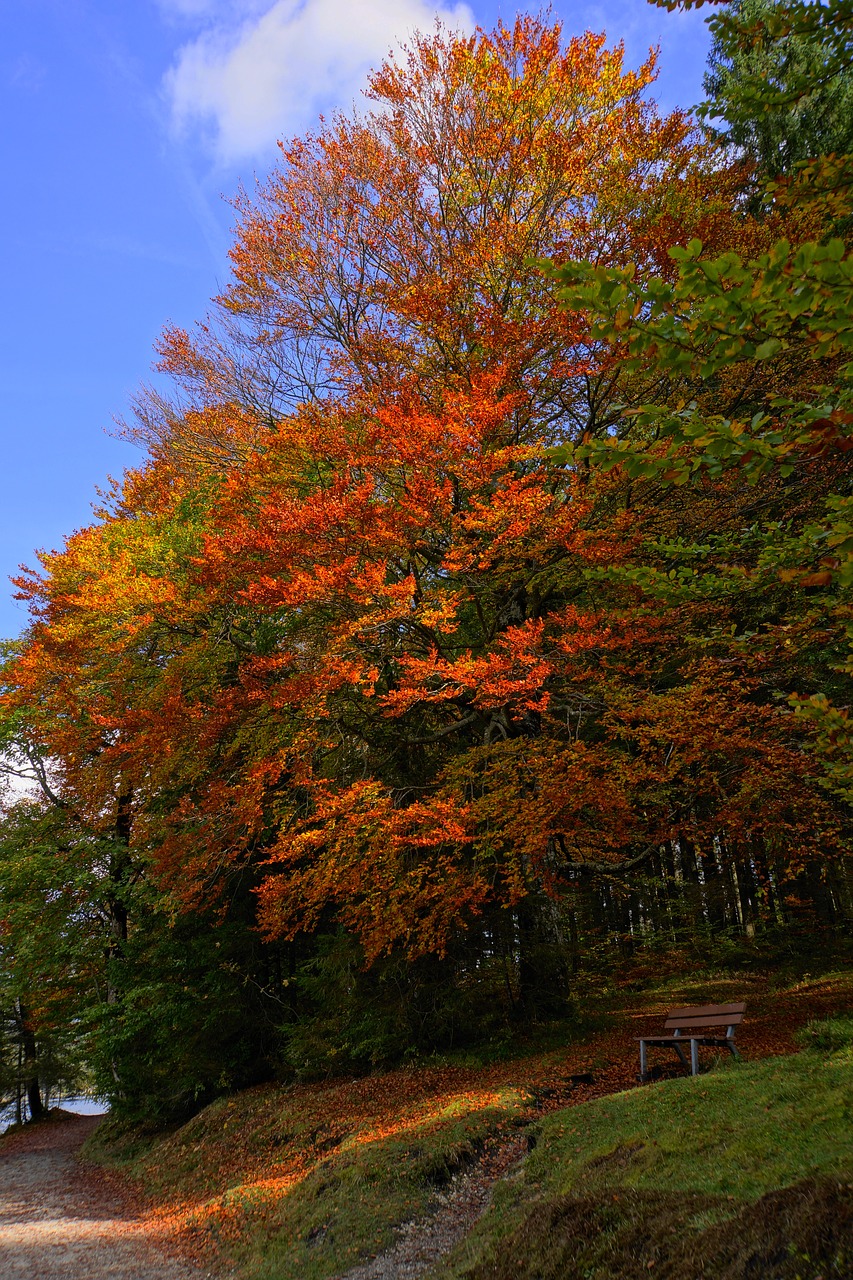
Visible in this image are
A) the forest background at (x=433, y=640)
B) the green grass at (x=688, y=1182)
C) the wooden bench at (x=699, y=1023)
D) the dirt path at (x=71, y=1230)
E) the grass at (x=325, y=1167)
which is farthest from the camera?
the forest background at (x=433, y=640)

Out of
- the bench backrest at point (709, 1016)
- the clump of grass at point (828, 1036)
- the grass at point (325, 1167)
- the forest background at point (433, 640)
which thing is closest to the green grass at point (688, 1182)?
the clump of grass at point (828, 1036)

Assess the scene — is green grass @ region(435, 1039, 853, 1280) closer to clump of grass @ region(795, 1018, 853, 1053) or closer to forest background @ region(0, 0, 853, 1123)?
clump of grass @ region(795, 1018, 853, 1053)

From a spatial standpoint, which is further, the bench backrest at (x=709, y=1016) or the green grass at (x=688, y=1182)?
the bench backrest at (x=709, y=1016)

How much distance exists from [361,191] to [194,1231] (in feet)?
55.3

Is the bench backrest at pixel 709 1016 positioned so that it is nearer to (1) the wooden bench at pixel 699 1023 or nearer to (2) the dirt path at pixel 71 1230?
(1) the wooden bench at pixel 699 1023

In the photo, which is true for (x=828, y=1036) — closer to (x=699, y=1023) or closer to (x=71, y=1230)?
(x=699, y=1023)

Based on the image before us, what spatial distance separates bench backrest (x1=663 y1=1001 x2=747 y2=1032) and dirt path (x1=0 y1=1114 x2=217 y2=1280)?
17.8 ft

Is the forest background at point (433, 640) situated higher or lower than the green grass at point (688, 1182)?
higher

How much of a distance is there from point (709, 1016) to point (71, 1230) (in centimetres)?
851

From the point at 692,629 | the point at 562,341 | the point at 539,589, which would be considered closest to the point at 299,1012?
the point at 539,589

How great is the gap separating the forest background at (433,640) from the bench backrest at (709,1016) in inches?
91.8

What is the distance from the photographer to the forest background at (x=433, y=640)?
10.2 m

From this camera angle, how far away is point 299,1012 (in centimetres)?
1533

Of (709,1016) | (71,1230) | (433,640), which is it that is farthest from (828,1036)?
(71,1230)
